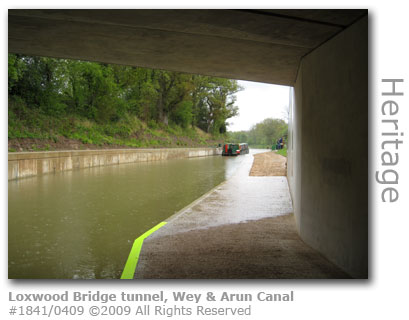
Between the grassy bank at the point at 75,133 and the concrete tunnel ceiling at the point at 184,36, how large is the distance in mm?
13691

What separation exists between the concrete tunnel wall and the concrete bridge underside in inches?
0.5

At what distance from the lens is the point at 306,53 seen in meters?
6.00

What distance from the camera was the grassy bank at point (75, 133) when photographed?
20.3m

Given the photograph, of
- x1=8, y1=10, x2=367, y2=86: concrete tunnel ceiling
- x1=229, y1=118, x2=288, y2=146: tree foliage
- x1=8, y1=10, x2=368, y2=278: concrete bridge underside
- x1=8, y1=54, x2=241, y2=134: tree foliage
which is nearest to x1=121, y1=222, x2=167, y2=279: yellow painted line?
x1=8, y1=10, x2=368, y2=278: concrete bridge underside

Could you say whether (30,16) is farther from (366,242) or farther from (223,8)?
(366,242)

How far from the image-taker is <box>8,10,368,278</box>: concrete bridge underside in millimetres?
4438

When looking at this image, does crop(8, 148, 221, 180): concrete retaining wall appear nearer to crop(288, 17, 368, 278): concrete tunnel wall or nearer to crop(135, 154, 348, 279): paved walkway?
crop(135, 154, 348, 279): paved walkway

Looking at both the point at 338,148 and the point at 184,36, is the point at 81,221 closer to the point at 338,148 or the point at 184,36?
the point at 184,36

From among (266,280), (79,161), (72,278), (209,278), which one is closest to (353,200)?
(266,280)

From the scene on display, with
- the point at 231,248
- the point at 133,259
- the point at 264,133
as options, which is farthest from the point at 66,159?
the point at 264,133

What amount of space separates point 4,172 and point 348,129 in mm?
4780

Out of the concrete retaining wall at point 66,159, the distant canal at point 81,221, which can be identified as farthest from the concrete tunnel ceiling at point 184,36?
the concrete retaining wall at point 66,159

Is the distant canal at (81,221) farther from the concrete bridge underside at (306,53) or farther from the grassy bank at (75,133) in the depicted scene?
the grassy bank at (75,133)

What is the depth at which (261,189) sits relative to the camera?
13352mm
